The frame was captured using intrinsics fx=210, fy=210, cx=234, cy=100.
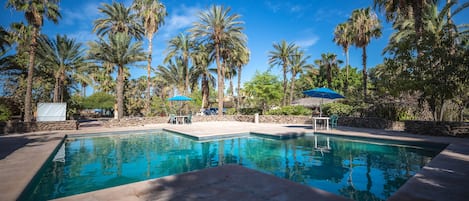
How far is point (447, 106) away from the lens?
40.5ft

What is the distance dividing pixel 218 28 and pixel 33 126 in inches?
648

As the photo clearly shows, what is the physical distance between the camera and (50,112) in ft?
45.9

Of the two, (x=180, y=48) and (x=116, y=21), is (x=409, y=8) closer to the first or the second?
(x=180, y=48)

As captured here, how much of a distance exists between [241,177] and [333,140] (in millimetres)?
7861

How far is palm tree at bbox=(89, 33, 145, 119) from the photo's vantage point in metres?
18.3

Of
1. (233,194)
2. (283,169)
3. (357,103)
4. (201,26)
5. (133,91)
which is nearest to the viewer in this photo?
(233,194)

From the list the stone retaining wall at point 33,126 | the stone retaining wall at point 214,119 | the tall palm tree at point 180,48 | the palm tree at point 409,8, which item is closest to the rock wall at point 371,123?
the stone retaining wall at point 214,119

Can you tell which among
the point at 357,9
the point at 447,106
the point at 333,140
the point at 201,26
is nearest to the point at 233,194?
the point at 333,140

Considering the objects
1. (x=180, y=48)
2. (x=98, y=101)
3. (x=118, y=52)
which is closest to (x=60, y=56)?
(x=118, y=52)

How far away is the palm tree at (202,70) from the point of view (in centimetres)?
2806

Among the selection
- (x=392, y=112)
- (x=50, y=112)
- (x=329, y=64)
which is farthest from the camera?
(x=329, y=64)

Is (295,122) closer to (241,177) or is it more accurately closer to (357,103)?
(357,103)

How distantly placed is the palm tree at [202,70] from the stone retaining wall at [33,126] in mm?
16604

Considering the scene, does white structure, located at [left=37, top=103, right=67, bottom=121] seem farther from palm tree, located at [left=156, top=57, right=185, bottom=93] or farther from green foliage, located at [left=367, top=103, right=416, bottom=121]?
green foliage, located at [left=367, top=103, right=416, bottom=121]
